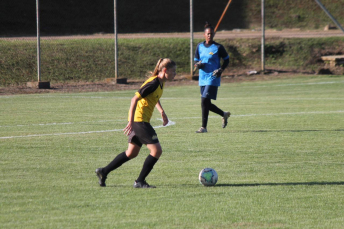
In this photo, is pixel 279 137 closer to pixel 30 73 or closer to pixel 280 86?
pixel 280 86

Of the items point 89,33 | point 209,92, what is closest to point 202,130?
point 209,92

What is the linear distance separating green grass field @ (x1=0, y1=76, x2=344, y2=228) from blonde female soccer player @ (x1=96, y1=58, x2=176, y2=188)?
220mm

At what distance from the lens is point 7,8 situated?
31.6 metres

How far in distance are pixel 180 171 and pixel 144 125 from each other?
1.27 m

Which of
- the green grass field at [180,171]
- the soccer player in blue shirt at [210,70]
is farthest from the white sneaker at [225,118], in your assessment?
the green grass field at [180,171]

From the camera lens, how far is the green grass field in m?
5.67

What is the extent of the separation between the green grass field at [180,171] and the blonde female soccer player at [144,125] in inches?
8.7

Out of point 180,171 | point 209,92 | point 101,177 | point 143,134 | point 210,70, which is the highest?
point 210,70

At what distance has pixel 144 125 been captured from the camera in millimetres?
6891

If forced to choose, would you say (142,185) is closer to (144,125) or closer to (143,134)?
(143,134)

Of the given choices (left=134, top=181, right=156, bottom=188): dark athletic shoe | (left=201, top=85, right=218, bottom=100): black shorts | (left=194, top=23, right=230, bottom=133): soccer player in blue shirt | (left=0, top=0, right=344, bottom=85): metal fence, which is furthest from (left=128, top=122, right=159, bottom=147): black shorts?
(left=0, top=0, right=344, bottom=85): metal fence

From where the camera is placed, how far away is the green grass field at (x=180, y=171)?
5.67 metres

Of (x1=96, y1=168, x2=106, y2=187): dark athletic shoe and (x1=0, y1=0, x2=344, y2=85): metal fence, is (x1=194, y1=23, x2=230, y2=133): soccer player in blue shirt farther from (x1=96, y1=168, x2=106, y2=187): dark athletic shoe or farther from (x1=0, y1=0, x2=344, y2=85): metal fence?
(x1=0, y1=0, x2=344, y2=85): metal fence

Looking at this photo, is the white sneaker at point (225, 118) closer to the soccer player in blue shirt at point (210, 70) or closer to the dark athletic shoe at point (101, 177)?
the soccer player in blue shirt at point (210, 70)
